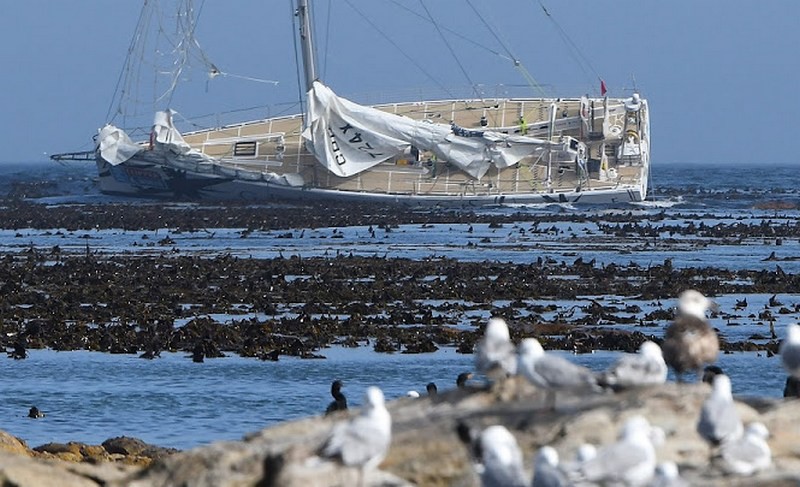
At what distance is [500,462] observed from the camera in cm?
930

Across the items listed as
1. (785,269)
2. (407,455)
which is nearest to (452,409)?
(407,455)

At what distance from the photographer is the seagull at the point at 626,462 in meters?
9.16

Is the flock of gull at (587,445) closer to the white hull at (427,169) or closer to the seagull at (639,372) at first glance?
the seagull at (639,372)

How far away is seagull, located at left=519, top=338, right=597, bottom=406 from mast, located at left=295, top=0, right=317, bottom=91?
58388 mm

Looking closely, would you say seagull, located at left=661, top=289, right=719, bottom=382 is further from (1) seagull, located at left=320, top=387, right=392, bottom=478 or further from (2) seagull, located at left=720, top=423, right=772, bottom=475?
(1) seagull, located at left=320, top=387, right=392, bottom=478

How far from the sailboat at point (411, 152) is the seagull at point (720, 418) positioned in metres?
55.7

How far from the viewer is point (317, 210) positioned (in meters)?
64.0

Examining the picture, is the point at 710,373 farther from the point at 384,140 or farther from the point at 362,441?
the point at 384,140

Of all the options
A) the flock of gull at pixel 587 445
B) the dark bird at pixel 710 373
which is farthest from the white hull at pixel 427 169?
the flock of gull at pixel 587 445

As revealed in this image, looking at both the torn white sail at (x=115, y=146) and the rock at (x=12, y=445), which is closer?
the rock at (x=12, y=445)

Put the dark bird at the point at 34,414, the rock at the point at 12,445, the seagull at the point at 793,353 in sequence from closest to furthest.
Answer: the seagull at the point at 793,353
the rock at the point at 12,445
the dark bird at the point at 34,414

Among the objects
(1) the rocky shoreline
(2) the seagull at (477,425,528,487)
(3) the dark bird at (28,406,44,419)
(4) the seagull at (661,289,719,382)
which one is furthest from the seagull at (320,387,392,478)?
(3) the dark bird at (28,406,44,419)

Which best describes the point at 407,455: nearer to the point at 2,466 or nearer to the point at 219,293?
the point at 2,466

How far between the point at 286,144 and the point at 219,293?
39.7m
